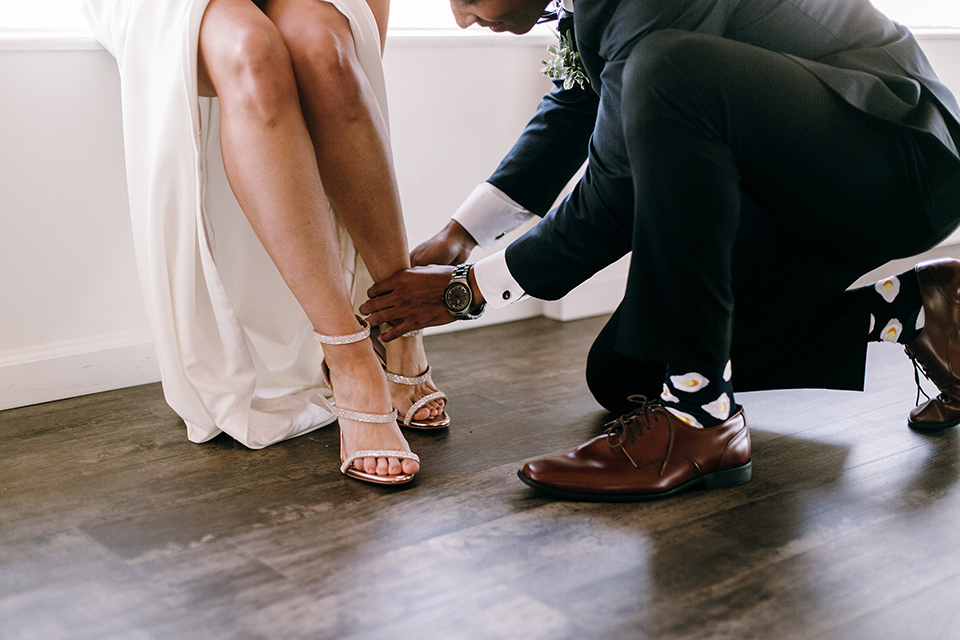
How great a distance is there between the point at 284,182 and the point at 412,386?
1.37 feet

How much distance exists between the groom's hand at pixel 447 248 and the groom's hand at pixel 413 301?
0.15 m

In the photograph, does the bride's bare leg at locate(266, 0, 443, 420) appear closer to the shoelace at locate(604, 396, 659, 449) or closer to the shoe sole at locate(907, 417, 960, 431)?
the shoelace at locate(604, 396, 659, 449)

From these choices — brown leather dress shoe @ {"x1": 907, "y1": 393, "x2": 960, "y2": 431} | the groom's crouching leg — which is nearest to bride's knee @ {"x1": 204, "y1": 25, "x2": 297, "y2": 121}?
the groom's crouching leg

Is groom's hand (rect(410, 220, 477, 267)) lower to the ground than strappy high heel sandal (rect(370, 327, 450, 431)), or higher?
higher

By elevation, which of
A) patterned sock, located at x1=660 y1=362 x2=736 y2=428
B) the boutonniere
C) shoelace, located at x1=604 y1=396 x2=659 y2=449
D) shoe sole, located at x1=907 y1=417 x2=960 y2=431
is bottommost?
shoe sole, located at x1=907 y1=417 x2=960 y2=431

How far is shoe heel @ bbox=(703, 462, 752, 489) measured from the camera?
1153 millimetres

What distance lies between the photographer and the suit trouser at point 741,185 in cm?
106

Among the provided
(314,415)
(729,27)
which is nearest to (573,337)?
(314,415)

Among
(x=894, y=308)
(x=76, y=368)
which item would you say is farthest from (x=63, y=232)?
(x=894, y=308)

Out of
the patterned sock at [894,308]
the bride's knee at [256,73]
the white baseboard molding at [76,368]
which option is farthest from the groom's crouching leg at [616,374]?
the white baseboard molding at [76,368]

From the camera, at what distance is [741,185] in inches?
46.9

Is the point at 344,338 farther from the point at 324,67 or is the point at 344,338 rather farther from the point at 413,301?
the point at 324,67

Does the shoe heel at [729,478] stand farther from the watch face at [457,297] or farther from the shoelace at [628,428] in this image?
the watch face at [457,297]

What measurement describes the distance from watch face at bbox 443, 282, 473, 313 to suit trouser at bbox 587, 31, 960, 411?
0.79ft
